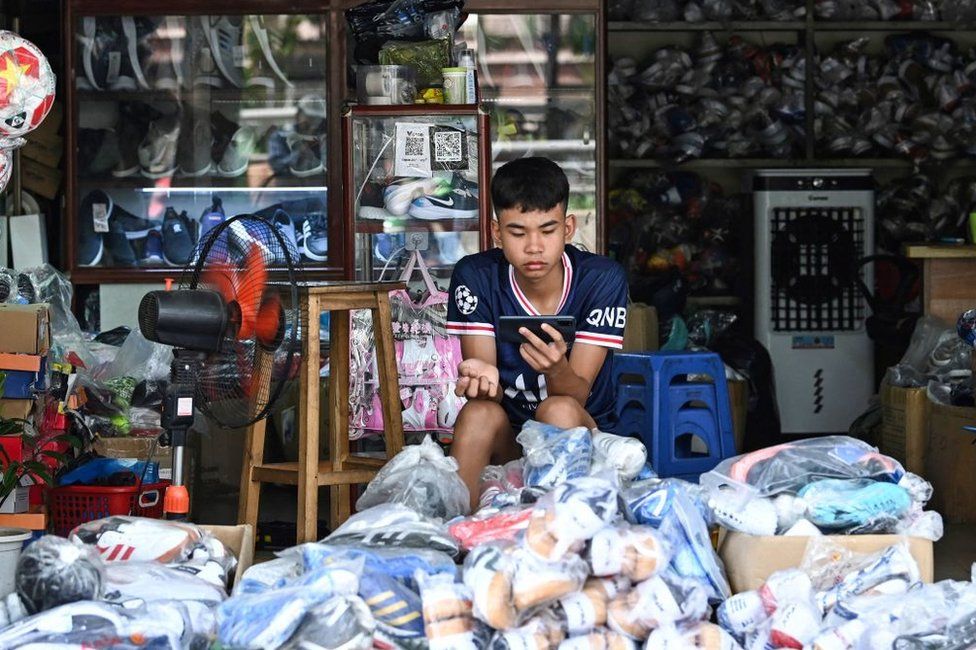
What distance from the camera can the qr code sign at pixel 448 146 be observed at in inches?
198

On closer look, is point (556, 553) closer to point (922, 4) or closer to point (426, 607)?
point (426, 607)

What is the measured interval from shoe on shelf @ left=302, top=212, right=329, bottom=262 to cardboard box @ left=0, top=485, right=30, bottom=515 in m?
2.07

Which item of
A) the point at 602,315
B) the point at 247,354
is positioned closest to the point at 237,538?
the point at 247,354

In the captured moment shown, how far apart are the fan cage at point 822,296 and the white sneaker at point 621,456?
4098 mm

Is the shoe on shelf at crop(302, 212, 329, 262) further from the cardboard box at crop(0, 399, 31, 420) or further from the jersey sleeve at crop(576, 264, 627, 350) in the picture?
the jersey sleeve at crop(576, 264, 627, 350)

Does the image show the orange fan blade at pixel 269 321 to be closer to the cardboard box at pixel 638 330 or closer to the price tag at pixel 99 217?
the price tag at pixel 99 217

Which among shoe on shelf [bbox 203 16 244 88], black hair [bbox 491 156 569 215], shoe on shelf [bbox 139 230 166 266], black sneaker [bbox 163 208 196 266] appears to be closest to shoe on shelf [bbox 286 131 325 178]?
shoe on shelf [bbox 203 16 244 88]

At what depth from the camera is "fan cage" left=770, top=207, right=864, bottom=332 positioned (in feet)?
23.9

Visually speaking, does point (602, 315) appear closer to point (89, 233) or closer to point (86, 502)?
point (86, 502)

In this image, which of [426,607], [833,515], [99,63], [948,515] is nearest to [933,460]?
[948,515]

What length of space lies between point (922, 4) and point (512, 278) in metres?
5.03

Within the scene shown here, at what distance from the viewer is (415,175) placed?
503 cm

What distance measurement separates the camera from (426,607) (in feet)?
8.41

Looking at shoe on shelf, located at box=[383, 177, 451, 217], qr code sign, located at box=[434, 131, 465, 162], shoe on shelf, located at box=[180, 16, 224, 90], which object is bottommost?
shoe on shelf, located at box=[383, 177, 451, 217]
